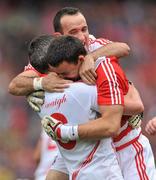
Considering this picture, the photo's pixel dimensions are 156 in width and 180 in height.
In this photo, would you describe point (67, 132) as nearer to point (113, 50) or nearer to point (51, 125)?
point (51, 125)

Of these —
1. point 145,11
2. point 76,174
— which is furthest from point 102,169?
point 145,11

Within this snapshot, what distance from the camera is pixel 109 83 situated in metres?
5.45

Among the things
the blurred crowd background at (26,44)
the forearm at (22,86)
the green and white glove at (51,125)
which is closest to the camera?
the green and white glove at (51,125)

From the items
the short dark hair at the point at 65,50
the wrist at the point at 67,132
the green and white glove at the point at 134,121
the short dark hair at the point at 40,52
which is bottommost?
the green and white glove at the point at 134,121

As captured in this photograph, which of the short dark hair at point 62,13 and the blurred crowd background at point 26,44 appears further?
the blurred crowd background at point 26,44

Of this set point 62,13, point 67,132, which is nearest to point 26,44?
point 62,13

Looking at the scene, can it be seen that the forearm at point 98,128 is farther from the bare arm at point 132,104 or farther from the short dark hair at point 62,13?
the short dark hair at point 62,13

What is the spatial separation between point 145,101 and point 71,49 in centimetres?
684

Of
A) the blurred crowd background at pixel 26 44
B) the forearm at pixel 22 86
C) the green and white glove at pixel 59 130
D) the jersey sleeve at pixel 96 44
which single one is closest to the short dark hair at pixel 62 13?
the jersey sleeve at pixel 96 44

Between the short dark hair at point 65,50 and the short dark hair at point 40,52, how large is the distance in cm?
21

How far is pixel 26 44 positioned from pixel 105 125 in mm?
7348

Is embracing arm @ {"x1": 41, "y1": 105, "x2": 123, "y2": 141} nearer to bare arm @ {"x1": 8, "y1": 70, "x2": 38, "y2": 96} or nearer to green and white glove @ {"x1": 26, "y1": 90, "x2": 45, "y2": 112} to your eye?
green and white glove @ {"x1": 26, "y1": 90, "x2": 45, "y2": 112}

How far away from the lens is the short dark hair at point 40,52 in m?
5.74

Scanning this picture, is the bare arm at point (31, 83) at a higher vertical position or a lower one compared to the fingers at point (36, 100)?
higher
